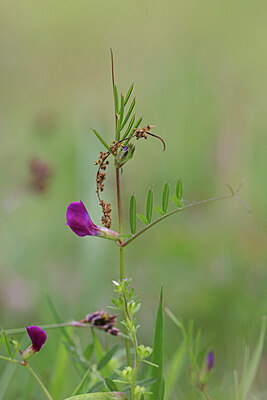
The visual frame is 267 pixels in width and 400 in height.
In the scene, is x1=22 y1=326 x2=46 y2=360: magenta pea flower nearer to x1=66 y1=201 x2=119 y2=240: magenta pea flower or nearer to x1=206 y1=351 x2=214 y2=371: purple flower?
x1=66 y1=201 x2=119 y2=240: magenta pea flower

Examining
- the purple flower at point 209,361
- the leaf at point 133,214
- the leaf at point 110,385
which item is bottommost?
the purple flower at point 209,361

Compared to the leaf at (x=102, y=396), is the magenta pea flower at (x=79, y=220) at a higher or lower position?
higher

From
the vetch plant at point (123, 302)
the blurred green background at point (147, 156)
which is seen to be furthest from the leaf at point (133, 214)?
the blurred green background at point (147, 156)

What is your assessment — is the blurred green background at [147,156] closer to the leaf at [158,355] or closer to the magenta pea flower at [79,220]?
the leaf at [158,355]

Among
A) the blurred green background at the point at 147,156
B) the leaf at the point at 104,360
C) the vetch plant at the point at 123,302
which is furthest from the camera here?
the blurred green background at the point at 147,156

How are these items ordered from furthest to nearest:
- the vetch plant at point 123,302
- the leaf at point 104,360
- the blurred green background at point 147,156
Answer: the blurred green background at point 147,156
the leaf at point 104,360
the vetch plant at point 123,302

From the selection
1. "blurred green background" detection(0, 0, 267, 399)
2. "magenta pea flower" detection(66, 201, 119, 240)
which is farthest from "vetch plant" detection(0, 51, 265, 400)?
"blurred green background" detection(0, 0, 267, 399)
